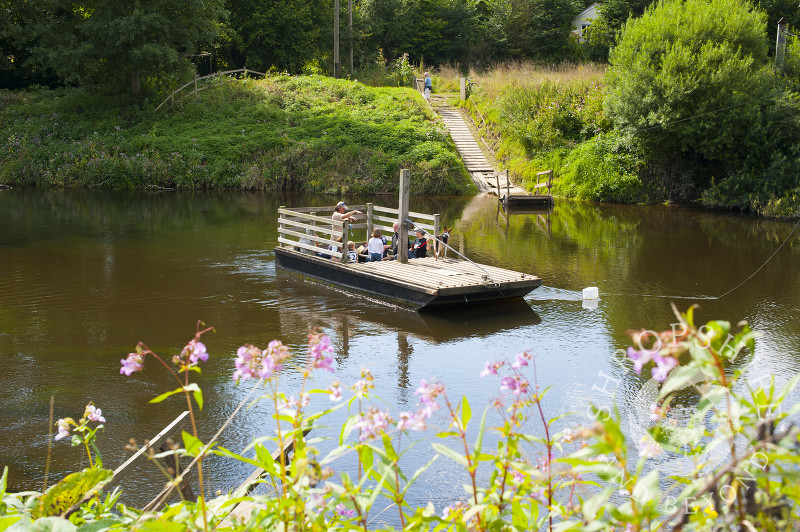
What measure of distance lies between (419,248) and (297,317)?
3512 millimetres

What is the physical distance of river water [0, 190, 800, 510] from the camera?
8.56 m

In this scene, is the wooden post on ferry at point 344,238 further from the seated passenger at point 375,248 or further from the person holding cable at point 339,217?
the seated passenger at point 375,248

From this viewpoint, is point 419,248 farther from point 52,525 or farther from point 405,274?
point 52,525

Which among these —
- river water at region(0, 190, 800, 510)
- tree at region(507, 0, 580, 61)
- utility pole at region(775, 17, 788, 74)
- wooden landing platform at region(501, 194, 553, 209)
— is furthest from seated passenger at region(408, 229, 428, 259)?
tree at region(507, 0, 580, 61)

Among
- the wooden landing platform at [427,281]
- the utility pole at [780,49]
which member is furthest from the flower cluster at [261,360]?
the utility pole at [780,49]

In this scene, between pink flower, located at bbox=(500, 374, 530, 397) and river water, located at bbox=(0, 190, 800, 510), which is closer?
pink flower, located at bbox=(500, 374, 530, 397)

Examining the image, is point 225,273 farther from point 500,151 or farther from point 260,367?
point 500,151

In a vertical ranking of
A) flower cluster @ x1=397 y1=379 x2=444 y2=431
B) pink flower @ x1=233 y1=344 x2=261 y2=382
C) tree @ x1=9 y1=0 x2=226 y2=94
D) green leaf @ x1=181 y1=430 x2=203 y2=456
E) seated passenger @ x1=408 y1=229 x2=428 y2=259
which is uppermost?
tree @ x1=9 y1=0 x2=226 y2=94

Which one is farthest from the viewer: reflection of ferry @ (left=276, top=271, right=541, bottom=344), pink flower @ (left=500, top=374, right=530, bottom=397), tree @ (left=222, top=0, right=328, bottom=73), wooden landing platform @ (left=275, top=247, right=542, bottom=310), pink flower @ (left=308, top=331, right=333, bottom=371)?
tree @ (left=222, top=0, right=328, bottom=73)

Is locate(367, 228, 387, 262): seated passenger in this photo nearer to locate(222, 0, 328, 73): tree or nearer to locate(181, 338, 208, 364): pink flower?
locate(181, 338, 208, 364): pink flower

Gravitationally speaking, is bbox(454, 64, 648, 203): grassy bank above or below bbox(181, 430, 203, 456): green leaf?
above

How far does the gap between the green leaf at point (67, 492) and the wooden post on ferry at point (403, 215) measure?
10.9m

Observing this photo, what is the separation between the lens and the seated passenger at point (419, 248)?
50.8 ft

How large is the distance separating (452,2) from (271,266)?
4321 cm
